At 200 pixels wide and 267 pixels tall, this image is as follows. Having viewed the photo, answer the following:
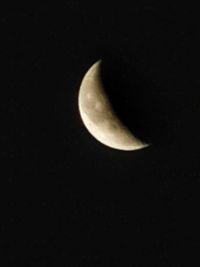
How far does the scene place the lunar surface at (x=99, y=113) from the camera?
24984 millimetres

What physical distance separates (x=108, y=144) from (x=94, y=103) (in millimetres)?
915

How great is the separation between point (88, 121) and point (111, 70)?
1028 mm

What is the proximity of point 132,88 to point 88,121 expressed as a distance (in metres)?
1.05

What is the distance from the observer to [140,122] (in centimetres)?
2514

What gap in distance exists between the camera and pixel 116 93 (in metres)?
25.1

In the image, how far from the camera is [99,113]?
25.0 m

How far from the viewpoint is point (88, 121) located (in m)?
25.1

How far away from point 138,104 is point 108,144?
105 centimetres

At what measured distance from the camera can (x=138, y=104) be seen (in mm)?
25000

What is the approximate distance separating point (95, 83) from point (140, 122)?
1091mm

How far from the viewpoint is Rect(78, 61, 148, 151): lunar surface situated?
24984mm

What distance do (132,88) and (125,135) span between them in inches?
40.3

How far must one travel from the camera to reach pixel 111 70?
2497cm

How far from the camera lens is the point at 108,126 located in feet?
82.4
